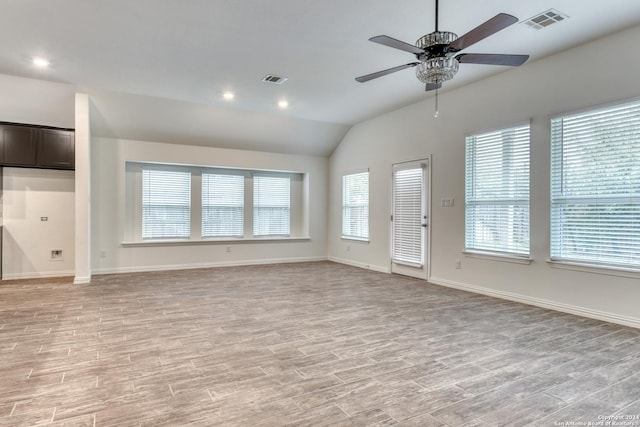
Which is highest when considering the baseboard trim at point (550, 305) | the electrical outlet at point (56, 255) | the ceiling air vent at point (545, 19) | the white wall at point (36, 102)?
the ceiling air vent at point (545, 19)

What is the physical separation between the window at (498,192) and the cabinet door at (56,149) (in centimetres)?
671

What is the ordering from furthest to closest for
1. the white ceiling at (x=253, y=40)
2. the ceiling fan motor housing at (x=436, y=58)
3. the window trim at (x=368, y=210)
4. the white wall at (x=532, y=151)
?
the window trim at (x=368, y=210) → the white wall at (x=532, y=151) → the white ceiling at (x=253, y=40) → the ceiling fan motor housing at (x=436, y=58)

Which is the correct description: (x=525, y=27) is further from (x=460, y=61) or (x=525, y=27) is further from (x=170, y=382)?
(x=170, y=382)

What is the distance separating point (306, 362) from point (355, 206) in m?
5.63

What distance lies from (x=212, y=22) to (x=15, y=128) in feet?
15.2

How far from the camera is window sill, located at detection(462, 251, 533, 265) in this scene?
4.77 m

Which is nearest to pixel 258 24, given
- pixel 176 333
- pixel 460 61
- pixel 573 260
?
pixel 460 61

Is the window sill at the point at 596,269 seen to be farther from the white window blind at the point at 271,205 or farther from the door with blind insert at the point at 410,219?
the white window blind at the point at 271,205

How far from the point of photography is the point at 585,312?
13.6 ft

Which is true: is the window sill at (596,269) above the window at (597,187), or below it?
below

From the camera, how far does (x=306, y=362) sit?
9.36 feet

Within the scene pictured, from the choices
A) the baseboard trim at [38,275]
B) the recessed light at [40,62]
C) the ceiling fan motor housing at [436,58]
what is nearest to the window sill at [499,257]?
the ceiling fan motor housing at [436,58]

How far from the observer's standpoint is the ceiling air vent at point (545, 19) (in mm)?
3502

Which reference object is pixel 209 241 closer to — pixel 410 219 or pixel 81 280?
pixel 81 280
